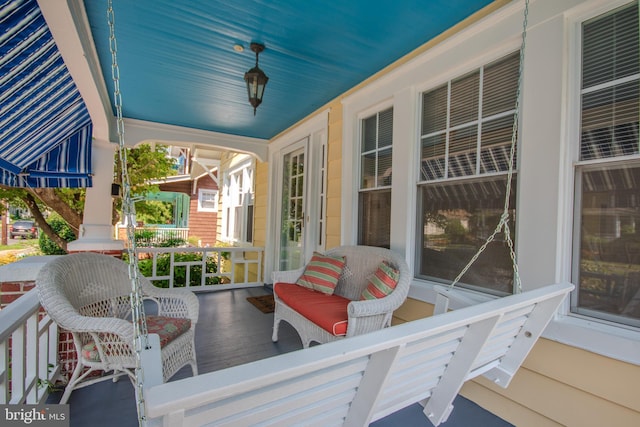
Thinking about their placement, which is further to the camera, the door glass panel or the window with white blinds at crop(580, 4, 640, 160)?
the door glass panel

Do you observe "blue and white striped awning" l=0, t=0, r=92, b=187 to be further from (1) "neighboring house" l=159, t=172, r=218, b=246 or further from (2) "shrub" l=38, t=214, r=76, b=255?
(1) "neighboring house" l=159, t=172, r=218, b=246

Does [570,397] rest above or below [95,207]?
below

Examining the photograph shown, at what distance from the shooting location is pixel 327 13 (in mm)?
2086

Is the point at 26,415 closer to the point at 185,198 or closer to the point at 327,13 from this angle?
the point at 327,13

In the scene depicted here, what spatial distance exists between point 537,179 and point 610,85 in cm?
56

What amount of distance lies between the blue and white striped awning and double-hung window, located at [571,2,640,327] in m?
3.16

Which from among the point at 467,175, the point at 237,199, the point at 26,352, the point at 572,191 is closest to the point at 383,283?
the point at 467,175

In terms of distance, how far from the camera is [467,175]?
223cm

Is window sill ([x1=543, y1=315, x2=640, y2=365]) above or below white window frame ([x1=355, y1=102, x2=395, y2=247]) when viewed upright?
below

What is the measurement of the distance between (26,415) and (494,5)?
11.6ft

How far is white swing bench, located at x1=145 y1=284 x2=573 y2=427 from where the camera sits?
2.10ft

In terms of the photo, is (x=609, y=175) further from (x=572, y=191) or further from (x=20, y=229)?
(x=20, y=229)

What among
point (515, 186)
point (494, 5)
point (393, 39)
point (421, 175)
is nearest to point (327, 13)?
point (393, 39)
